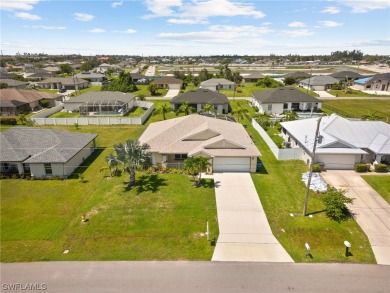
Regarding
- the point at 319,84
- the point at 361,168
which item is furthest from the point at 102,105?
the point at 319,84

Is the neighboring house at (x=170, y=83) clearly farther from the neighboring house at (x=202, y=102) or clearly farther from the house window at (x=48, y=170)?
the house window at (x=48, y=170)

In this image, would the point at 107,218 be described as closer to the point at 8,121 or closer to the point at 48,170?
the point at 48,170

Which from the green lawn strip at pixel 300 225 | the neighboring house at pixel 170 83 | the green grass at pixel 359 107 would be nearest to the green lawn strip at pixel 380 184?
the green lawn strip at pixel 300 225

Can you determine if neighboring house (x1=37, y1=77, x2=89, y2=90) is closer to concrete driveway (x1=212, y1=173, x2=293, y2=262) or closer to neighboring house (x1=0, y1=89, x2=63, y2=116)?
neighboring house (x1=0, y1=89, x2=63, y2=116)

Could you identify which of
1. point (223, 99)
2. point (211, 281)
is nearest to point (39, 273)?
point (211, 281)

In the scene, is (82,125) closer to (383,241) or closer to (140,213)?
(140,213)

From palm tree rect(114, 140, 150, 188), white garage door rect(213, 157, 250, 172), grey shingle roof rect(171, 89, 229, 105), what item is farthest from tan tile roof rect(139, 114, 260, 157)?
grey shingle roof rect(171, 89, 229, 105)
